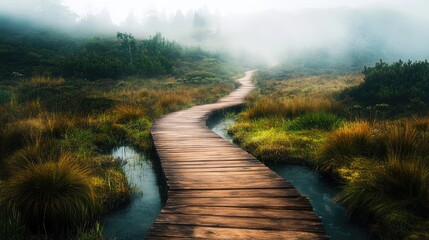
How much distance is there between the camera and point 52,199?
4.12 metres

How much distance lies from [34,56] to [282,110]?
36.2 meters

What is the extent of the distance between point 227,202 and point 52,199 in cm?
220

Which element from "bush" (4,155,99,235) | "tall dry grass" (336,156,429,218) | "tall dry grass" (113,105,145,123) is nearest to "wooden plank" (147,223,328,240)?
"bush" (4,155,99,235)

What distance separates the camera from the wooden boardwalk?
11.1 feet

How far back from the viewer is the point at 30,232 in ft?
13.2

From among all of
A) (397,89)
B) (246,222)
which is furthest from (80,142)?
(397,89)

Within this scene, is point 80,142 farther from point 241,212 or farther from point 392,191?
point 392,191

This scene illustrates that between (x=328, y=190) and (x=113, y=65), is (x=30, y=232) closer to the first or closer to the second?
(x=328, y=190)

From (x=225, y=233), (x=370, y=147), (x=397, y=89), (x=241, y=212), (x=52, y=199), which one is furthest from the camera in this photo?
(x=397, y=89)

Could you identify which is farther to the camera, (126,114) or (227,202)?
(126,114)

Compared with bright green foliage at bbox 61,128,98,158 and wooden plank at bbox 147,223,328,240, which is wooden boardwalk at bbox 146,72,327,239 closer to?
wooden plank at bbox 147,223,328,240

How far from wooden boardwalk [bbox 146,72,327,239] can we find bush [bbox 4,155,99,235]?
117 cm

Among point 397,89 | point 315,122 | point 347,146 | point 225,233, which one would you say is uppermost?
→ point 397,89

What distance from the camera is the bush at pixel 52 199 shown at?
13.4 feet
